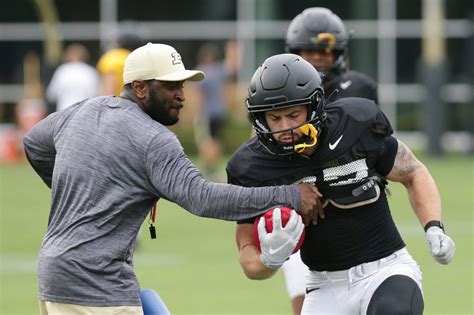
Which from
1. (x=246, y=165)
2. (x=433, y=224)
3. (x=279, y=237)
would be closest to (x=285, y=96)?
(x=246, y=165)

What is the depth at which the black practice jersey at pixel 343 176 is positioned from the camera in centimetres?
586

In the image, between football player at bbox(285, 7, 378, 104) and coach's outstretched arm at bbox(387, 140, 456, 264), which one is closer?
coach's outstretched arm at bbox(387, 140, 456, 264)

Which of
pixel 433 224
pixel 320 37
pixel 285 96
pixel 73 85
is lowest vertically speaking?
pixel 73 85

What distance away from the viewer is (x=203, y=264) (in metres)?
11.9

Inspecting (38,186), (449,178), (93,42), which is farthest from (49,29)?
(449,178)

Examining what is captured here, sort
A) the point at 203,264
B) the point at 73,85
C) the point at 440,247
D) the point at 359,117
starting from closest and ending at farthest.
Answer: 1. the point at 440,247
2. the point at 359,117
3. the point at 203,264
4. the point at 73,85

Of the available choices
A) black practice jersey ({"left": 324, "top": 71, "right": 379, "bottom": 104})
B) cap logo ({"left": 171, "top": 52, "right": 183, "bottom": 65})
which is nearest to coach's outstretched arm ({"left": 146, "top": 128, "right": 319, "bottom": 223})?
cap logo ({"left": 171, "top": 52, "right": 183, "bottom": 65})

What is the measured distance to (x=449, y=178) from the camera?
64.9 ft

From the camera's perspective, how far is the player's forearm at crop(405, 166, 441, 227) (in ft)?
19.8

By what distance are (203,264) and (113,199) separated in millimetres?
6541

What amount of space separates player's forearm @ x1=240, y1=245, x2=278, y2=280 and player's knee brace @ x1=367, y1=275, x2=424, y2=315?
51 centimetres

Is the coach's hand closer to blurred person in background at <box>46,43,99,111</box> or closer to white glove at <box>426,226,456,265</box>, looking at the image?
white glove at <box>426,226,456,265</box>

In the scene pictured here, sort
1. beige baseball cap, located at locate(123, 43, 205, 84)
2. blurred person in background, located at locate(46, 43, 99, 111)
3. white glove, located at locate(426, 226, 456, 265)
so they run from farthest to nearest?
blurred person in background, located at locate(46, 43, 99, 111) → white glove, located at locate(426, 226, 456, 265) → beige baseball cap, located at locate(123, 43, 205, 84)

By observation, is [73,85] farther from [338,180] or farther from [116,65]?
[338,180]
